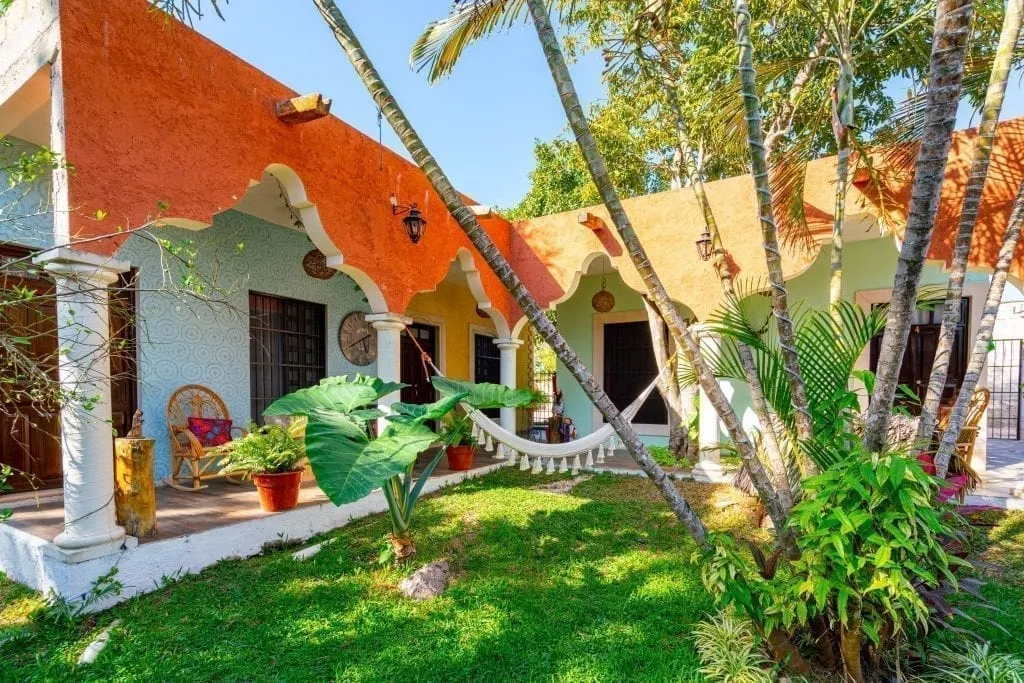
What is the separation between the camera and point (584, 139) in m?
1.66

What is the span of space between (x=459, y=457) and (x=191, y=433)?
2.32 metres

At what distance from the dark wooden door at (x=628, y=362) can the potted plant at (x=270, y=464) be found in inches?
181

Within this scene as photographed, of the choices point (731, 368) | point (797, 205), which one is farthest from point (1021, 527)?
point (731, 368)

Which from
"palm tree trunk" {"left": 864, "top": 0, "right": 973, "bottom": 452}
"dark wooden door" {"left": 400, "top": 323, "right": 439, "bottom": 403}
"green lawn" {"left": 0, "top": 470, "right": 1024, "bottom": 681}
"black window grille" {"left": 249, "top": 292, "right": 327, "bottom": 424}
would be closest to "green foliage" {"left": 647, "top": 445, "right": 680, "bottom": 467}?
"green lawn" {"left": 0, "top": 470, "right": 1024, "bottom": 681}

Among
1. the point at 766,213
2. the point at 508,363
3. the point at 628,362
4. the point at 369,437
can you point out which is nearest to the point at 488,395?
the point at 369,437

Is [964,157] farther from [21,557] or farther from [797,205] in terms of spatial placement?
[21,557]

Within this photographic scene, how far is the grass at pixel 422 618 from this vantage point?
193 centimetres

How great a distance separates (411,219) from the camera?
14.0 ft

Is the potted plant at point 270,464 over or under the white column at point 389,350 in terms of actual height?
under

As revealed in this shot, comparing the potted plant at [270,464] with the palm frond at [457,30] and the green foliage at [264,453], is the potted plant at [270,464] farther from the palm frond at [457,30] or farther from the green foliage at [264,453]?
the palm frond at [457,30]

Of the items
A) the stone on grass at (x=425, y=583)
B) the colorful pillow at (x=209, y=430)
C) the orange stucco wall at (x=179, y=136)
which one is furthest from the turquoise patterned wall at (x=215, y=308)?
the stone on grass at (x=425, y=583)

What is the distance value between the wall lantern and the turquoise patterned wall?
49.5 inches

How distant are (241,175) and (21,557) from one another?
95.2 inches

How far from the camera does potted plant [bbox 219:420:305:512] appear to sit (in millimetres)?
3232
